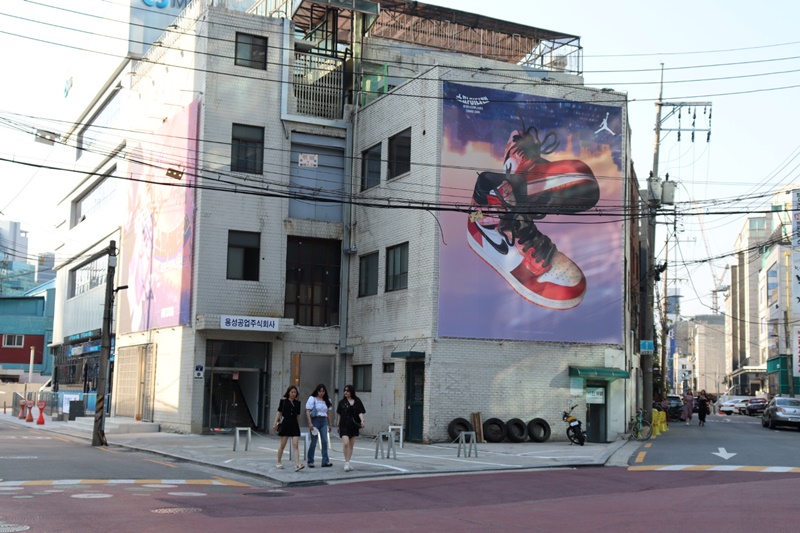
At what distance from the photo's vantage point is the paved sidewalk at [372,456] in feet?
61.0

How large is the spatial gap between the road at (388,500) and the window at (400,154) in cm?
1353

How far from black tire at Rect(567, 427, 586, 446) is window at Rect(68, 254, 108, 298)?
25.5 meters

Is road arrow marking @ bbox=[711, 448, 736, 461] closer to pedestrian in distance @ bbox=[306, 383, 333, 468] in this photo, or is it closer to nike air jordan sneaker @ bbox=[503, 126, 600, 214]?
nike air jordan sneaker @ bbox=[503, 126, 600, 214]

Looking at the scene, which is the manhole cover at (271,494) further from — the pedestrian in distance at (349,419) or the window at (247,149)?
the window at (247,149)

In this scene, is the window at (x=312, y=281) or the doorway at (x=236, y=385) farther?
the window at (x=312, y=281)

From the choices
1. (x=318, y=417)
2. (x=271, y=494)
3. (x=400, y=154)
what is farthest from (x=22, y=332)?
(x=271, y=494)

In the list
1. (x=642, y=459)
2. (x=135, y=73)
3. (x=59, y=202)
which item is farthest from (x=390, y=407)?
(x=59, y=202)

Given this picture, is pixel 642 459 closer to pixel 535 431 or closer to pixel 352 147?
pixel 535 431

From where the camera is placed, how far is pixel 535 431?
28672 millimetres

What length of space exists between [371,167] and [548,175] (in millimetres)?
6859

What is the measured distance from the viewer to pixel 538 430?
28.7 meters

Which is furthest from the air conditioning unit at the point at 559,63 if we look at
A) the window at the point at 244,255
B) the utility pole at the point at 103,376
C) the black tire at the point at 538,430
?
the utility pole at the point at 103,376

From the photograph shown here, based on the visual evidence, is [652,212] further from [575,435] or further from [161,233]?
[161,233]

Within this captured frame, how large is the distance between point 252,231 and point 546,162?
10.6 meters
